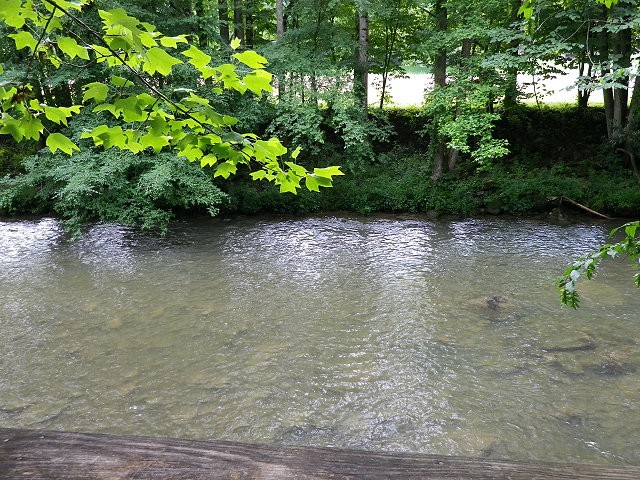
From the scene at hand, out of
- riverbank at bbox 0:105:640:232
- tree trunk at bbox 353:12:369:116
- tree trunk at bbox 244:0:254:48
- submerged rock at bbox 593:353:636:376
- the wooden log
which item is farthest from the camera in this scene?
tree trunk at bbox 244:0:254:48

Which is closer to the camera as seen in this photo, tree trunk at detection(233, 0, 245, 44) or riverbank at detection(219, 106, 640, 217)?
riverbank at detection(219, 106, 640, 217)

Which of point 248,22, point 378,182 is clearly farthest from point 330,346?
point 248,22

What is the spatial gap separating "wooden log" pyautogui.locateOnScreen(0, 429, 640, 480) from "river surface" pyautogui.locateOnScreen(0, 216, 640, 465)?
3080mm

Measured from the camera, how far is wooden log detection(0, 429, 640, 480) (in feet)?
3.48

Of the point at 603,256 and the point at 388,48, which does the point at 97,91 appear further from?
the point at 388,48

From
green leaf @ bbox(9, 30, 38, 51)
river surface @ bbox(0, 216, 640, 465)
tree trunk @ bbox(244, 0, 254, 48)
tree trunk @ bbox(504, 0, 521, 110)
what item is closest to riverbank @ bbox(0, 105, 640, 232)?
river surface @ bbox(0, 216, 640, 465)

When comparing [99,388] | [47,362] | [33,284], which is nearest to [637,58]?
[99,388]

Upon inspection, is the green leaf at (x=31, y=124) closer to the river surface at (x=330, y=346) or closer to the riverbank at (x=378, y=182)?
the river surface at (x=330, y=346)

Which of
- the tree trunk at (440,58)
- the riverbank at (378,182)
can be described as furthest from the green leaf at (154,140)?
the tree trunk at (440,58)

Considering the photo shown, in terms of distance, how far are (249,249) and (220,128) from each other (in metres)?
7.96

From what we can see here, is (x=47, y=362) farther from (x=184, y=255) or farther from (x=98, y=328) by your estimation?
(x=184, y=255)

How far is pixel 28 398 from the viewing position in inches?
187

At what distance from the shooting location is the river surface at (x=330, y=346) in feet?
14.2

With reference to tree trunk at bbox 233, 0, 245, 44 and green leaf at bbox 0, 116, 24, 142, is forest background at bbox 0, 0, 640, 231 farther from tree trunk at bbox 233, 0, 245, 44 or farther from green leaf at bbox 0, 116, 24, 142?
green leaf at bbox 0, 116, 24, 142
